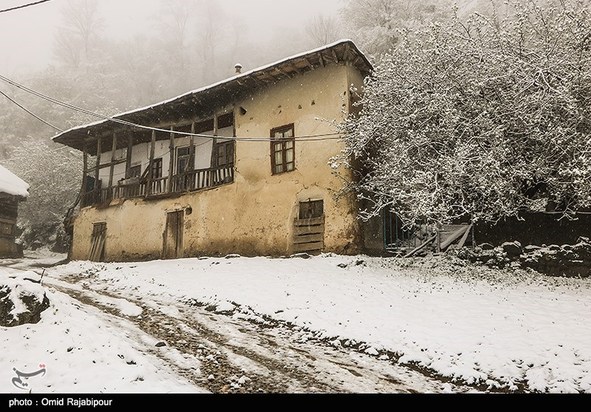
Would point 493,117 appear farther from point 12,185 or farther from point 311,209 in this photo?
point 12,185

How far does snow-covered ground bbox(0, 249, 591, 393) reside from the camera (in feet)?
18.6

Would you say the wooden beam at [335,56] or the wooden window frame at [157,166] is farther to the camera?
the wooden window frame at [157,166]

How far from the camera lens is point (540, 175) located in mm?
10172

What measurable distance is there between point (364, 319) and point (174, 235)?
439 inches

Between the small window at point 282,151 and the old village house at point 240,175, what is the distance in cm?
Answer: 4

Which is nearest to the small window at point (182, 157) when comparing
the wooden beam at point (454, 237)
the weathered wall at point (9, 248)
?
the wooden beam at point (454, 237)

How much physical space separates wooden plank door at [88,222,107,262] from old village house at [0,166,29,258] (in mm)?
8737

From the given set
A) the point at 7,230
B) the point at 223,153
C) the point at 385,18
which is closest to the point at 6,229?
the point at 7,230

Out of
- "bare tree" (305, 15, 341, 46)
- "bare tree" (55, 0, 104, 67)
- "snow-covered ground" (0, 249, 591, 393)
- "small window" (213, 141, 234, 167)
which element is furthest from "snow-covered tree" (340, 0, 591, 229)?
"bare tree" (55, 0, 104, 67)

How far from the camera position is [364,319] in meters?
8.41

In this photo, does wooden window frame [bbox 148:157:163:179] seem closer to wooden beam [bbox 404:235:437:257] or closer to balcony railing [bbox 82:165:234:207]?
balcony railing [bbox 82:165:234:207]

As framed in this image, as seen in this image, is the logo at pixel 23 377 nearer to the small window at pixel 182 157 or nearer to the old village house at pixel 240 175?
the old village house at pixel 240 175

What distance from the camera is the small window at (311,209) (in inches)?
554
